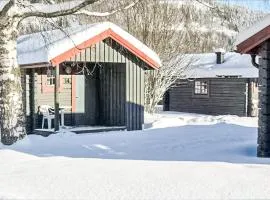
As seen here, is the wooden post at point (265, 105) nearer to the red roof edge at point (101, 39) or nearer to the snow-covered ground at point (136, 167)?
the snow-covered ground at point (136, 167)

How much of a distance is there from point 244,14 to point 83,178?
31.1ft

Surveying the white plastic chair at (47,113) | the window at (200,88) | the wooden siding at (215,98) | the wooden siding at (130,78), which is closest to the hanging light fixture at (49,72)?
the white plastic chair at (47,113)

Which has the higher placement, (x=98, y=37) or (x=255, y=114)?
(x=98, y=37)

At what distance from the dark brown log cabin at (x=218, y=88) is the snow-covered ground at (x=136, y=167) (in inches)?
434

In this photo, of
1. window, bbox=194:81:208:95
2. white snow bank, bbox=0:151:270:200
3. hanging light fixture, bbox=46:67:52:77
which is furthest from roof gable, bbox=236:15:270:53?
window, bbox=194:81:208:95

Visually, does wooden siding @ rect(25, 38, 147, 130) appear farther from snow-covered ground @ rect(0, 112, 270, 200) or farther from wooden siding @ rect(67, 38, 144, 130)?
snow-covered ground @ rect(0, 112, 270, 200)

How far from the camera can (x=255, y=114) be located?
29281 millimetres

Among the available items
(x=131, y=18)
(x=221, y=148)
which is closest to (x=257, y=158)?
(x=221, y=148)

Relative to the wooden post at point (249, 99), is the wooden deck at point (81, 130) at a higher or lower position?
lower

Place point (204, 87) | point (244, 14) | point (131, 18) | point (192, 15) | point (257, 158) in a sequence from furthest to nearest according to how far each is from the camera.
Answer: point (204, 87) < point (192, 15) < point (131, 18) < point (244, 14) < point (257, 158)

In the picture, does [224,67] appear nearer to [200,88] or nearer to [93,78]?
[200,88]

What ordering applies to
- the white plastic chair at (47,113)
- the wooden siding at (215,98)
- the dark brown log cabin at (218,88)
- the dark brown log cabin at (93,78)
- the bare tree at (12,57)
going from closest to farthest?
the bare tree at (12,57)
the dark brown log cabin at (93,78)
the white plastic chair at (47,113)
the dark brown log cabin at (218,88)
the wooden siding at (215,98)

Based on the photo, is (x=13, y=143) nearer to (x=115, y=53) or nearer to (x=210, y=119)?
(x=115, y=53)

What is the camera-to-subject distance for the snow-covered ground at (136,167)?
26.8 feet
